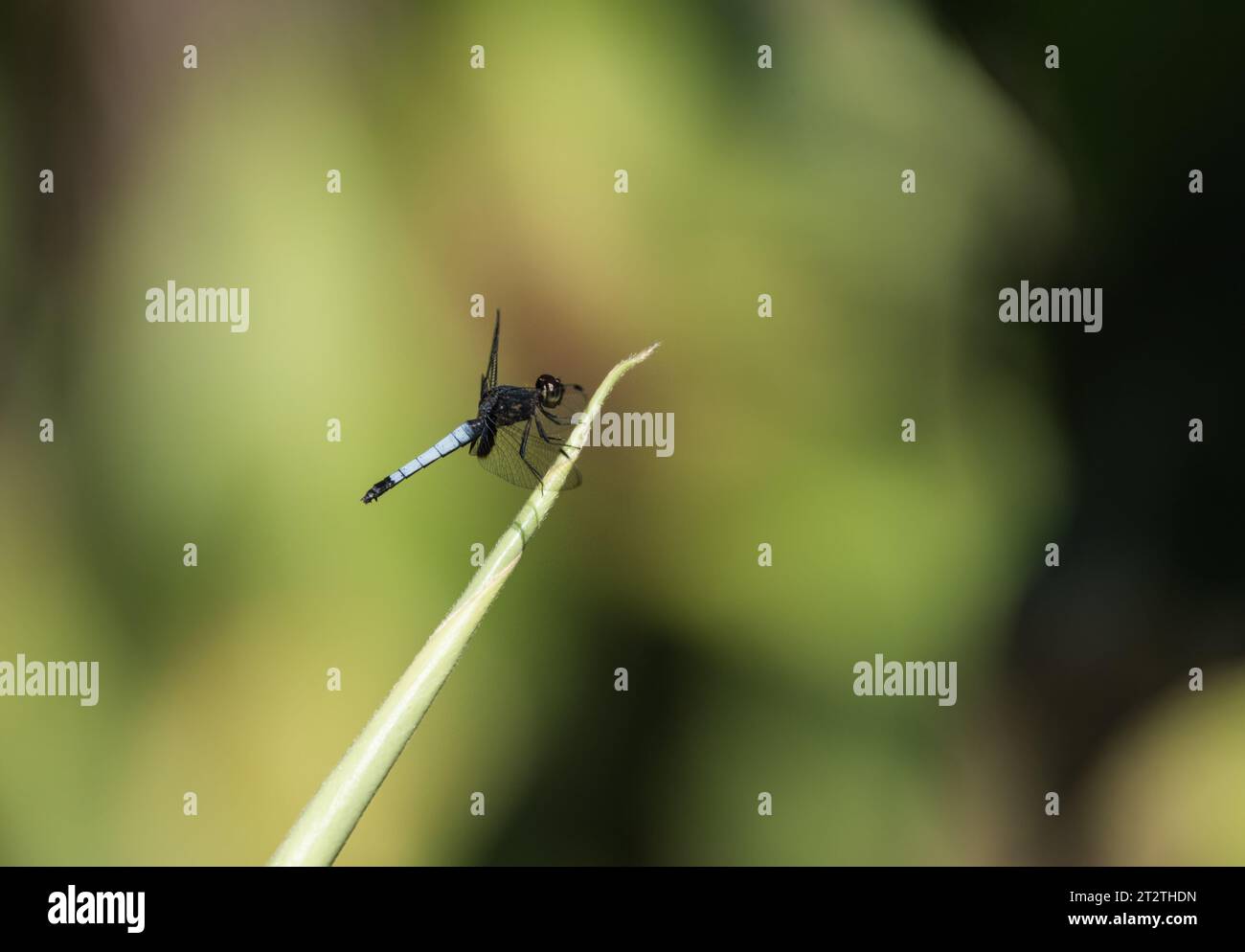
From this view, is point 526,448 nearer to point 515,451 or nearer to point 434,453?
point 515,451

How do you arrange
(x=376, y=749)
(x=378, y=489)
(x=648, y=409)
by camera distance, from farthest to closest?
(x=648, y=409)
(x=378, y=489)
(x=376, y=749)

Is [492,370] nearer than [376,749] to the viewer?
No


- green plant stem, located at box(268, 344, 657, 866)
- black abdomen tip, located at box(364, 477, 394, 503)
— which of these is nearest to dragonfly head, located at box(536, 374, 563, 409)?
black abdomen tip, located at box(364, 477, 394, 503)

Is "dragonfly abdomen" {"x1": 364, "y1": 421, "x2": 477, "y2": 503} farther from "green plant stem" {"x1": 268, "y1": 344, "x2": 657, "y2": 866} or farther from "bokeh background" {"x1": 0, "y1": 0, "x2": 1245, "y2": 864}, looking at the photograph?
"green plant stem" {"x1": 268, "y1": 344, "x2": 657, "y2": 866}

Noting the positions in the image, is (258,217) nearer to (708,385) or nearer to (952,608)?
(708,385)

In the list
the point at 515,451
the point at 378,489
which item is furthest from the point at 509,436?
the point at 378,489

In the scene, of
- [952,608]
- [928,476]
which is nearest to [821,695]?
[952,608]
